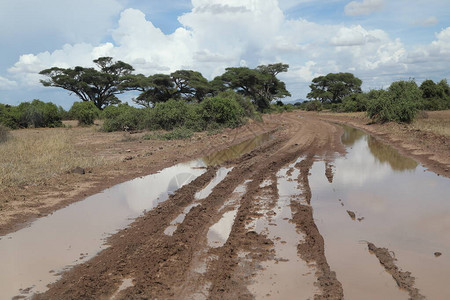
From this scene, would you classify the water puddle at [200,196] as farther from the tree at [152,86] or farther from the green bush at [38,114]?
the tree at [152,86]

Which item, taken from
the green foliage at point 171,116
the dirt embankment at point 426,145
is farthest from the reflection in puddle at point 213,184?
the green foliage at point 171,116

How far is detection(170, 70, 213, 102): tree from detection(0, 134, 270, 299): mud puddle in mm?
35249

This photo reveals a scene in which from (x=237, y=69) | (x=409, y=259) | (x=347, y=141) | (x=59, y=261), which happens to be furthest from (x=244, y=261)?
(x=237, y=69)

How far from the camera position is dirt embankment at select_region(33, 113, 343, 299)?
171 inches

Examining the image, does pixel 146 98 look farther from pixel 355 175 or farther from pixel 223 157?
pixel 355 175

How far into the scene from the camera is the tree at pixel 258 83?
53.5 meters

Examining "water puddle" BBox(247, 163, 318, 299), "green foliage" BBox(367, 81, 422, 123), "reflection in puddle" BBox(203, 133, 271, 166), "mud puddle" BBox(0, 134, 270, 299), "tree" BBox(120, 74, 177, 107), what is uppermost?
"tree" BBox(120, 74, 177, 107)

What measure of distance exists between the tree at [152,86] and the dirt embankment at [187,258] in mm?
36821

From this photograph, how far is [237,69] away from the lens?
55.9 meters

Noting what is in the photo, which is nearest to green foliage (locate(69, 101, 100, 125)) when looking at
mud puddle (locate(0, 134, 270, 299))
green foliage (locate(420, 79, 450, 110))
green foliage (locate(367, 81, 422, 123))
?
green foliage (locate(367, 81, 422, 123))

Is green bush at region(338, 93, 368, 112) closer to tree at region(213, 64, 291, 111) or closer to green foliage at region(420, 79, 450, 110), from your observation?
green foliage at region(420, 79, 450, 110)

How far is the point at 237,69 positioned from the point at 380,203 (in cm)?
4973

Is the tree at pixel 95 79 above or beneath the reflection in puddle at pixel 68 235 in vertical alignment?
above

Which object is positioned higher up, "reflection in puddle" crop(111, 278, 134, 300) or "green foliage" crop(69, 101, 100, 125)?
"green foliage" crop(69, 101, 100, 125)
